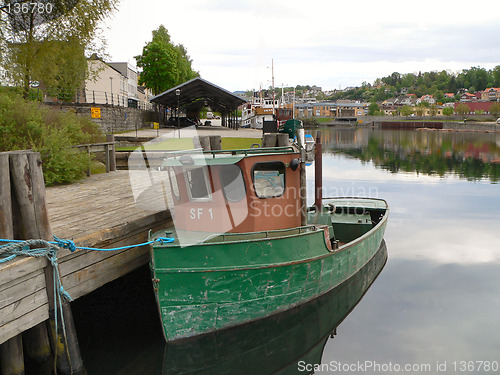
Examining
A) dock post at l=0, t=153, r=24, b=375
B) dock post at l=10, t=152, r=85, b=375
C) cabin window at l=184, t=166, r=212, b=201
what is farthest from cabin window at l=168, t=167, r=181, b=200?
dock post at l=0, t=153, r=24, b=375

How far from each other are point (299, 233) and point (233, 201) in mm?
1642

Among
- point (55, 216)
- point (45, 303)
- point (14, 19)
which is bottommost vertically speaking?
point (45, 303)

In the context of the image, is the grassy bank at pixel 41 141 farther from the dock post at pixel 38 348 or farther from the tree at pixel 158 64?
the tree at pixel 158 64

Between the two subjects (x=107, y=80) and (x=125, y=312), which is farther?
(x=107, y=80)

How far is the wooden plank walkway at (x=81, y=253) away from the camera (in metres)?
6.12

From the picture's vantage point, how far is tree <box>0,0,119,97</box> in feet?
71.7

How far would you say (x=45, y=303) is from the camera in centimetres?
667

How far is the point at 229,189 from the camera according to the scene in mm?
8602

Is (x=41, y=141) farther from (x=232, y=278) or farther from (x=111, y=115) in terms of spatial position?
(x=111, y=115)

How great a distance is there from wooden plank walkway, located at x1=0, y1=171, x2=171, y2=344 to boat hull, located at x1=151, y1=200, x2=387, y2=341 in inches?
28.6

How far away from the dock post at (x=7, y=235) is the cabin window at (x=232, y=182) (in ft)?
11.9

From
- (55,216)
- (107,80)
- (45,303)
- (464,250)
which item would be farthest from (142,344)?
(107,80)

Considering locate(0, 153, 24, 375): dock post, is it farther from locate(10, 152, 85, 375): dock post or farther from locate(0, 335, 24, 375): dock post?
locate(10, 152, 85, 375): dock post

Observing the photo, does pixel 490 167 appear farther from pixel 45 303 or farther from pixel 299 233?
pixel 45 303
